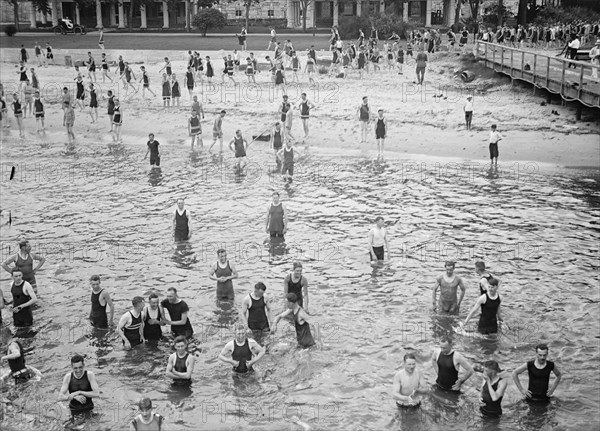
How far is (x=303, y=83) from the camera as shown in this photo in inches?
1490

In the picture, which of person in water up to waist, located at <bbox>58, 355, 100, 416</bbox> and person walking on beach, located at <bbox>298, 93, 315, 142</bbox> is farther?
person walking on beach, located at <bbox>298, 93, 315, 142</bbox>

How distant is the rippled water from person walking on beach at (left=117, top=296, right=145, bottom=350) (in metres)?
0.26

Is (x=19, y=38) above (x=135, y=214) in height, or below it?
Result: above

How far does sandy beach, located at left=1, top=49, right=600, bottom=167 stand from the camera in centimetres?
2841

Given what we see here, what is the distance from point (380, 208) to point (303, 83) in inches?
688

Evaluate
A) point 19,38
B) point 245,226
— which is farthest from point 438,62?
point 19,38

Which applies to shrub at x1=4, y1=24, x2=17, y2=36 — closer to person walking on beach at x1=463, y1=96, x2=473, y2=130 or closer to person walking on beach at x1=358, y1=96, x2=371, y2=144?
person walking on beach at x1=358, y1=96, x2=371, y2=144

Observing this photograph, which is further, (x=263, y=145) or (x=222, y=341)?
(x=263, y=145)

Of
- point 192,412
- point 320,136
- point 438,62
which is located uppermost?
point 438,62

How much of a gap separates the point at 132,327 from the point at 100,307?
49.2 inches

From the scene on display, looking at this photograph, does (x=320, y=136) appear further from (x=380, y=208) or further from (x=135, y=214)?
(x=135, y=214)

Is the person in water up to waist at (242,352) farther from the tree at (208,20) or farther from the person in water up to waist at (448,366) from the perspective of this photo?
the tree at (208,20)

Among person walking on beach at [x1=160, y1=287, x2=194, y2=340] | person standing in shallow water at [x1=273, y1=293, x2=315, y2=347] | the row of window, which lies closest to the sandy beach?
person standing in shallow water at [x1=273, y1=293, x2=315, y2=347]

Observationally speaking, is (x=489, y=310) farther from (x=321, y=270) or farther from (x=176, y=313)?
(x=176, y=313)
